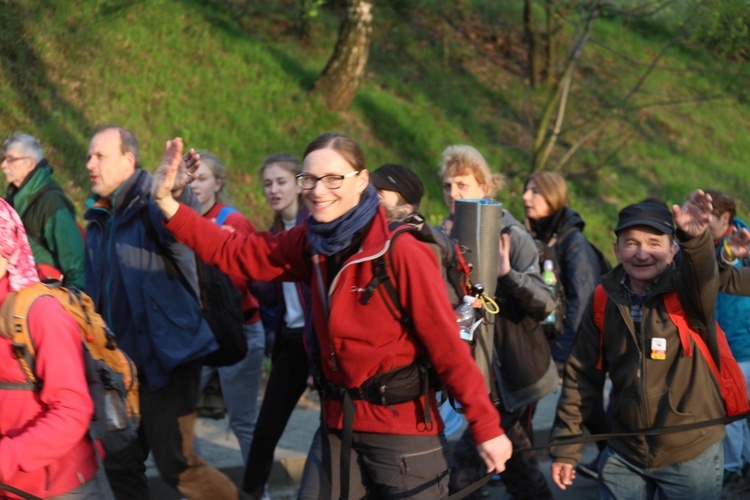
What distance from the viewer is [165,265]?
4832 millimetres

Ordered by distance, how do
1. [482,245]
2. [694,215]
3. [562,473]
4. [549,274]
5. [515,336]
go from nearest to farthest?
[694,215] → [562,473] → [482,245] → [515,336] → [549,274]

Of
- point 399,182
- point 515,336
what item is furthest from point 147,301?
point 515,336

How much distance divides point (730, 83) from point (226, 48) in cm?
718

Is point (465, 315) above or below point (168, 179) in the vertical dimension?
below

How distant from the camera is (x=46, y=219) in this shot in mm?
6641

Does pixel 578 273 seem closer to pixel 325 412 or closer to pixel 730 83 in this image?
pixel 325 412

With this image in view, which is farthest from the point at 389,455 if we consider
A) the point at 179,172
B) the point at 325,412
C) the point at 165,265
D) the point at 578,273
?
the point at 578,273

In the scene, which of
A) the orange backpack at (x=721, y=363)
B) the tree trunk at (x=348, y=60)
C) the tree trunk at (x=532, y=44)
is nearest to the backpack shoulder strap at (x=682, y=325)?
the orange backpack at (x=721, y=363)

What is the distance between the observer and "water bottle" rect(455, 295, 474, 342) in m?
4.10

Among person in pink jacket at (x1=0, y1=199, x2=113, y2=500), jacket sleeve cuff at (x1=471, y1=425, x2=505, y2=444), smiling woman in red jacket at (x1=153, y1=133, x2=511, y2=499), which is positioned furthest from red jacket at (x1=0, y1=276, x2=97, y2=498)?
jacket sleeve cuff at (x1=471, y1=425, x2=505, y2=444)

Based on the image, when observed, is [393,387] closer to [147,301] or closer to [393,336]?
[393,336]

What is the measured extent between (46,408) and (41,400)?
0.03m

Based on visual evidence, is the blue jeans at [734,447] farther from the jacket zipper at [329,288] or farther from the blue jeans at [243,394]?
the jacket zipper at [329,288]

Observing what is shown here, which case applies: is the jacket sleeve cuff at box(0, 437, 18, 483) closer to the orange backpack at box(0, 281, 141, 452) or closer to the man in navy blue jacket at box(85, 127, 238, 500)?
the orange backpack at box(0, 281, 141, 452)
